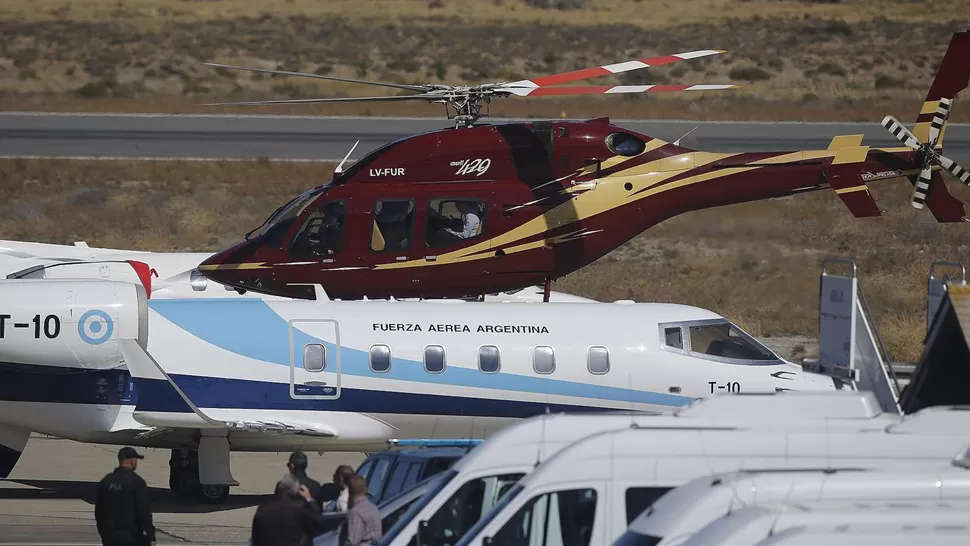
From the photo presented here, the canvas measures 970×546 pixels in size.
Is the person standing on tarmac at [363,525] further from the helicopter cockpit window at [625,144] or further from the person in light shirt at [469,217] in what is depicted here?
the helicopter cockpit window at [625,144]

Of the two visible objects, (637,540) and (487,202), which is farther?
(487,202)

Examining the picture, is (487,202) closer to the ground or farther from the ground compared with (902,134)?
closer to the ground

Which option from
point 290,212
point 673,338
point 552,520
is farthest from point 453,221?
point 552,520

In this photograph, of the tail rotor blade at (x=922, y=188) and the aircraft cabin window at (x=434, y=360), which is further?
the tail rotor blade at (x=922, y=188)

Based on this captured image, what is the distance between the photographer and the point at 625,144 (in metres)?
18.9

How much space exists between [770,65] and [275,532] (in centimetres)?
5335

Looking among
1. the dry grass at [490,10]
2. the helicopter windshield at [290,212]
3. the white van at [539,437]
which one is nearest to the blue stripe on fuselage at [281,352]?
the helicopter windshield at [290,212]

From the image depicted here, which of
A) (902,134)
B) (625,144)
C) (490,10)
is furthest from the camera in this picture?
(490,10)

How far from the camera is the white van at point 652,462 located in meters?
8.21

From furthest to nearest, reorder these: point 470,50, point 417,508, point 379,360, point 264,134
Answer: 1. point 470,50
2. point 264,134
3. point 379,360
4. point 417,508

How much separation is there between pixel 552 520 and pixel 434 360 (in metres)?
7.77

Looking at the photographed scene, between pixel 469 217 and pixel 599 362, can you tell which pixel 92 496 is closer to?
pixel 469 217

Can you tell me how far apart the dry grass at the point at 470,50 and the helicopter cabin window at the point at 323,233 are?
29.4m

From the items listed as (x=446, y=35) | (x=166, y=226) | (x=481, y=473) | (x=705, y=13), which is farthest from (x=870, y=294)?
(x=705, y=13)
